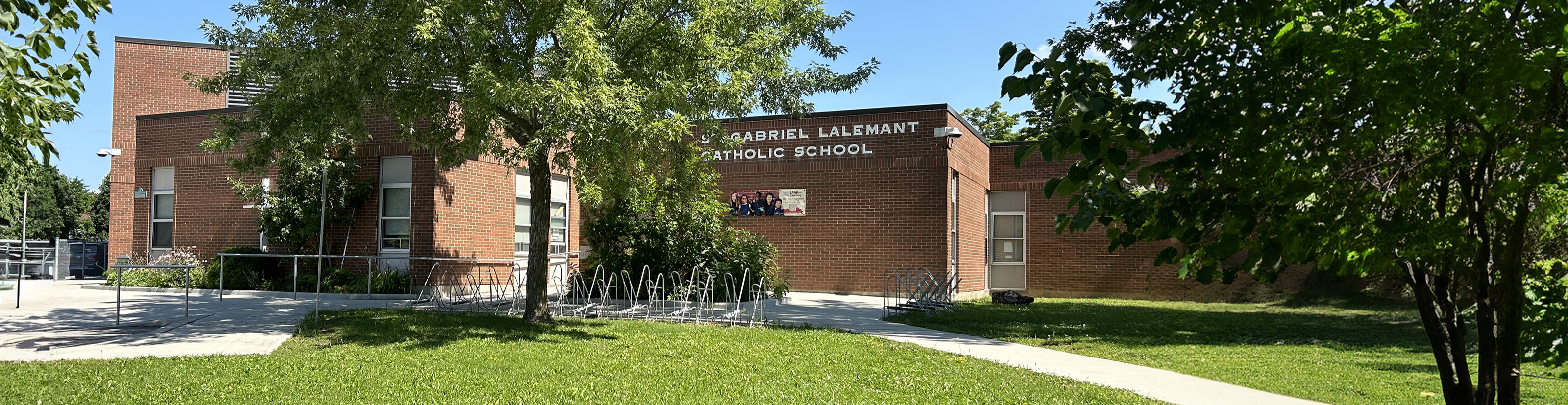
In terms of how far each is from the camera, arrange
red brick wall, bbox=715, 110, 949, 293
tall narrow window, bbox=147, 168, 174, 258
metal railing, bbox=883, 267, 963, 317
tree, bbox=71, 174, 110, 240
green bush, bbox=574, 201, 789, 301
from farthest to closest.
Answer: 1. tree, bbox=71, 174, 110, 240
2. tall narrow window, bbox=147, 168, 174, 258
3. red brick wall, bbox=715, 110, 949, 293
4. green bush, bbox=574, 201, 789, 301
5. metal railing, bbox=883, 267, 963, 317

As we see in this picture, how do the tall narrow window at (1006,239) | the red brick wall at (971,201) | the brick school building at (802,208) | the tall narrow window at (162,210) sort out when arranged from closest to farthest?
1. the brick school building at (802,208)
2. the red brick wall at (971,201)
3. the tall narrow window at (162,210)
4. the tall narrow window at (1006,239)

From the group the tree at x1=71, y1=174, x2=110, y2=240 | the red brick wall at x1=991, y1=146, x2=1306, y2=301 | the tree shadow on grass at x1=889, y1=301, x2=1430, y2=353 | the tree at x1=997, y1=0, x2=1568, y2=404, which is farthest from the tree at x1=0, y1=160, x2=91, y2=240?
the tree at x1=997, y1=0, x2=1568, y2=404

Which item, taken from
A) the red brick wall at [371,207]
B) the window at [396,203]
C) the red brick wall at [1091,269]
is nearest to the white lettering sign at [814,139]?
the red brick wall at [371,207]

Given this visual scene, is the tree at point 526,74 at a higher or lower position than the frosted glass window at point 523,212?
higher

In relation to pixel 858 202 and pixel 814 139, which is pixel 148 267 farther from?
pixel 858 202

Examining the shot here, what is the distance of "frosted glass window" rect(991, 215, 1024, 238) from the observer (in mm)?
23562

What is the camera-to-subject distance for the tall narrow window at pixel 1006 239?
77.2 feet

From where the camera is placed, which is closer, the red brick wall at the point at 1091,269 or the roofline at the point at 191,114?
the roofline at the point at 191,114

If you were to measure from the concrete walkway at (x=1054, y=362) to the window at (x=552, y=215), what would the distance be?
6263 millimetres

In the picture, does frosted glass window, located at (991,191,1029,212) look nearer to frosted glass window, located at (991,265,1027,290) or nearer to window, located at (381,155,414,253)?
frosted glass window, located at (991,265,1027,290)

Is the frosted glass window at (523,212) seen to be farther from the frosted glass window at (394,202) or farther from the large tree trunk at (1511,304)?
the large tree trunk at (1511,304)

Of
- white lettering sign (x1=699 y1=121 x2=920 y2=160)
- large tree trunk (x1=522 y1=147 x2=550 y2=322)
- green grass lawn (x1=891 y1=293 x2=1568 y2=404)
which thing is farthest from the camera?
white lettering sign (x1=699 y1=121 x2=920 y2=160)

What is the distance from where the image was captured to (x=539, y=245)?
39.9ft

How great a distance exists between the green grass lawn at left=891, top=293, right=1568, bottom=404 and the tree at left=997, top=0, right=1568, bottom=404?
9.42ft
